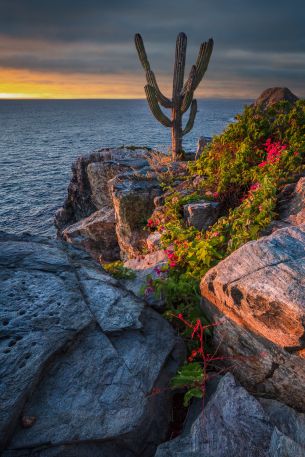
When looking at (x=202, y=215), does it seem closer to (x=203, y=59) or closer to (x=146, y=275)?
(x=146, y=275)

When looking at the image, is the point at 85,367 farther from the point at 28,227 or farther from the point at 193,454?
the point at 28,227

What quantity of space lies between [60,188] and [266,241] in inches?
1489

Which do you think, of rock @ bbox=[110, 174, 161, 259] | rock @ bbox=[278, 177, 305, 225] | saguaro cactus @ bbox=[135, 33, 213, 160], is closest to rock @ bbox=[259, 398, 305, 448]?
rock @ bbox=[278, 177, 305, 225]

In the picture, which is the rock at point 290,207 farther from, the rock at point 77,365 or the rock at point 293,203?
the rock at point 77,365

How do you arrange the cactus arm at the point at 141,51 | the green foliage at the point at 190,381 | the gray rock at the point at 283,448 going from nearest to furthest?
the gray rock at the point at 283,448 < the green foliage at the point at 190,381 < the cactus arm at the point at 141,51

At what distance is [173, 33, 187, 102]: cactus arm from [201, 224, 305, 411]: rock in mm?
15294

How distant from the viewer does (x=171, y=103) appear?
17.8m

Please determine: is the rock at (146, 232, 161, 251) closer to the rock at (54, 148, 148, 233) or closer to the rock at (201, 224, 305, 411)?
the rock at (201, 224, 305, 411)

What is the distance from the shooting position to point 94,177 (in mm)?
18516

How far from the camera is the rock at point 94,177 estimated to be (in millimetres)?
17688

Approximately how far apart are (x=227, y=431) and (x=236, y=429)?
0.09 meters

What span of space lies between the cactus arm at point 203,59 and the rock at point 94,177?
523 centimetres

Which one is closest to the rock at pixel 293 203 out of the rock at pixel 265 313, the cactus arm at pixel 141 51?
the rock at pixel 265 313

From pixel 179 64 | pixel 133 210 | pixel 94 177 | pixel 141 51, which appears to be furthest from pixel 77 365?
pixel 141 51
